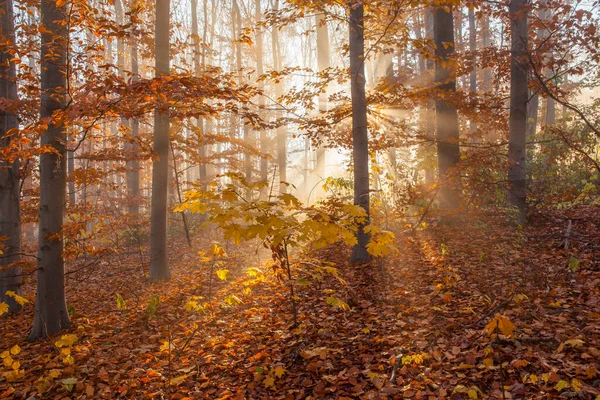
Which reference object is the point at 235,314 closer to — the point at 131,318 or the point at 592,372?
the point at 131,318

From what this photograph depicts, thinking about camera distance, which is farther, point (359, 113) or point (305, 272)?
point (359, 113)

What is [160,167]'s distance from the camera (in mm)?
8500

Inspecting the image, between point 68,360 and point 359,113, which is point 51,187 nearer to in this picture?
point 68,360

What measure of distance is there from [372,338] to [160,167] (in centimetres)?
627

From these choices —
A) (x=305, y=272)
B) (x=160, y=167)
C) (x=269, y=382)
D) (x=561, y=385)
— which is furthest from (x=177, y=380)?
(x=160, y=167)

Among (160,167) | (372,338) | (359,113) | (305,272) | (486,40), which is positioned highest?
(486,40)

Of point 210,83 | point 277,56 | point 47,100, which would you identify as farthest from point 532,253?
point 277,56

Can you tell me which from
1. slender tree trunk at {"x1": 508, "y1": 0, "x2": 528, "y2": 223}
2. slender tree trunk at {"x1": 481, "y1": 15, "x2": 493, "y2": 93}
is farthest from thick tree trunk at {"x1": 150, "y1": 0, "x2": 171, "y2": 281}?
slender tree trunk at {"x1": 481, "y1": 15, "x2": 493, "y2": 93}

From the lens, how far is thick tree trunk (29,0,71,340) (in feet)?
16.8

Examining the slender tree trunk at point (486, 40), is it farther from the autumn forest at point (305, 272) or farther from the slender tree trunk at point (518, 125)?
the slender tree trunk at point (518, 125)

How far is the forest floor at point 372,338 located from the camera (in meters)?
3.33

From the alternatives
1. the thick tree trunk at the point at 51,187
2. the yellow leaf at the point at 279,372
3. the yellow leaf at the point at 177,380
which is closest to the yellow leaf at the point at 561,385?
the yellow leaf at the point at 279,372

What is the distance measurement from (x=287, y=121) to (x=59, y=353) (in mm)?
5331

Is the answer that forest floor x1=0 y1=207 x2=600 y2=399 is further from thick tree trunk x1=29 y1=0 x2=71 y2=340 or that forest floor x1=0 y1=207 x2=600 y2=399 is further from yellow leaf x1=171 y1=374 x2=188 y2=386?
thick tree trunk x1=29 y1=0 x2=71 y2=340
